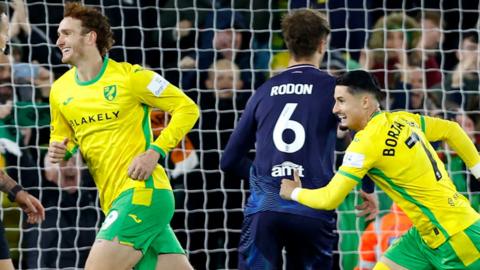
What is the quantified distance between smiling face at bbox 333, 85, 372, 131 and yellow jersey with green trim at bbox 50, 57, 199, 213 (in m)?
0.95

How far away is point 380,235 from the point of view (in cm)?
913

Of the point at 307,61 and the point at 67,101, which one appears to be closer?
the point at 307,61

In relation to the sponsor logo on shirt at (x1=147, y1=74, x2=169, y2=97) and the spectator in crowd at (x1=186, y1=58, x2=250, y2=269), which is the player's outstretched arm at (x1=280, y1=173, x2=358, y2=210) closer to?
the sponsor logo on shirt at (x1=147, y1=74, x2=169, y2=97)

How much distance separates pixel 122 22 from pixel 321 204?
408 centimetres

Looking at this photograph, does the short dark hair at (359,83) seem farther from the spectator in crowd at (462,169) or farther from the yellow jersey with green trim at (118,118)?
the spectator in crowd at (462,169)

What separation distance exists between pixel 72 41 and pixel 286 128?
1354mm

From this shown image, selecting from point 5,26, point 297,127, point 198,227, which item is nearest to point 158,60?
point 198,227

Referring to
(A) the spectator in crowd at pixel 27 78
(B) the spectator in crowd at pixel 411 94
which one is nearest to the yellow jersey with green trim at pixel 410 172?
(B) the spectator in crowd at pixel 411 94

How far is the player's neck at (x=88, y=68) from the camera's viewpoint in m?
6.97

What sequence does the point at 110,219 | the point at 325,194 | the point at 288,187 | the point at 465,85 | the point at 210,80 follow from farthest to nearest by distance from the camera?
the point at 465,85 → the point at 210,80 → the point at 110,219 → the point at 288,187 → the point at 325,194

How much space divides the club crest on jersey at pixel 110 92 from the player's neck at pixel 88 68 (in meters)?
0.13

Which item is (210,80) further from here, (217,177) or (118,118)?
(118,118)

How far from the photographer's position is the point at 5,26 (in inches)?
285

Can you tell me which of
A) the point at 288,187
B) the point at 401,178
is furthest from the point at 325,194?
the point at 401,178
